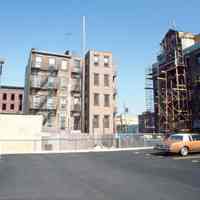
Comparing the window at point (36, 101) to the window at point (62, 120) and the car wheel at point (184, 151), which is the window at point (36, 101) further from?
Result: the car wheel at point (184, 151)

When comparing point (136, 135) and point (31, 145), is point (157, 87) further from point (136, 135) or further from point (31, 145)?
point (31, 145)

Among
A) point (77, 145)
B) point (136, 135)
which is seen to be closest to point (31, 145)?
point (77, 145)

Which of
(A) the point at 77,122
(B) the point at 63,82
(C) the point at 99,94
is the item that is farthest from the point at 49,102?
(C) the point at 99,94

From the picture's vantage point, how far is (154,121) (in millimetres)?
39594

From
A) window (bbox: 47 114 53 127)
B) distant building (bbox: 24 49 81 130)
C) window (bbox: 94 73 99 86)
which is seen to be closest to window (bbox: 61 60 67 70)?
distant building (bbox: 24 49 81 130)

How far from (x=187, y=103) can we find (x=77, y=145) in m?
→ 16.2

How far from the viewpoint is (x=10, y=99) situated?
234 ft

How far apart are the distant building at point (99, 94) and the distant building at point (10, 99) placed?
34.7 m

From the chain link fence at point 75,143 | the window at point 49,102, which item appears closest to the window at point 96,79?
the window at point 49,102

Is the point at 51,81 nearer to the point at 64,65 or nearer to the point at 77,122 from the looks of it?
the point at 64,65

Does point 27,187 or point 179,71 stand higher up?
point 179,71

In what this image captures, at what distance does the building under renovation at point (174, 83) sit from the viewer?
33519mm

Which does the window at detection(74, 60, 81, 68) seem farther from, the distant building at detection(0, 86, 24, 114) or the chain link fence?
the distant building at detection(0, 86, 24, 114)

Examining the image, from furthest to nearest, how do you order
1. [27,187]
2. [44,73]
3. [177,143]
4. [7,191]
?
[44,73], [177,143], [27,187], [7,191]
